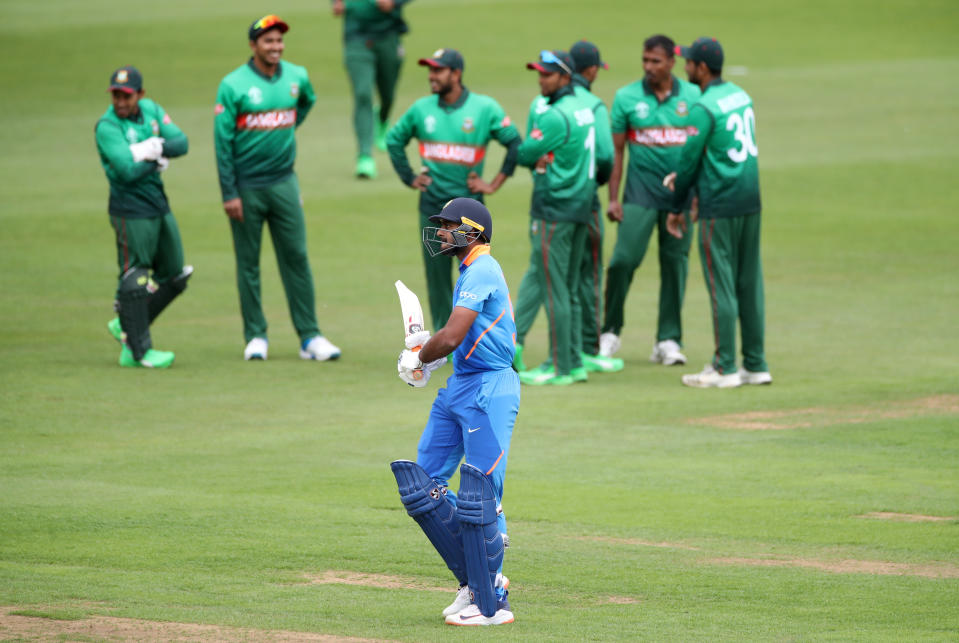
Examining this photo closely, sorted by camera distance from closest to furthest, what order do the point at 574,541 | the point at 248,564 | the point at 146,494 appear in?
1. the point at 248,564
2. the point at 574,541
3. the point at 146,494

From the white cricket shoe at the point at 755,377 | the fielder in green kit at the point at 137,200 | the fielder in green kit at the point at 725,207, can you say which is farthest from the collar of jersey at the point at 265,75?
the white cricket shoe at the point at 755,377

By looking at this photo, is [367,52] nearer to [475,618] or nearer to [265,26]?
[265,26]

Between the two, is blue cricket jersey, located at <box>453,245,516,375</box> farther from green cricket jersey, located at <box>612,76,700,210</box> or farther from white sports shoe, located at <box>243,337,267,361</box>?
green cricket jersey, located at <box>612,76,700,210</box>

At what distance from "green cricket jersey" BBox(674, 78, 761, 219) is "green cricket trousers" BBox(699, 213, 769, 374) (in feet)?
0.42

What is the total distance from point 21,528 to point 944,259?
509 inches

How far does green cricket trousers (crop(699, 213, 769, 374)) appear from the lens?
12445mm

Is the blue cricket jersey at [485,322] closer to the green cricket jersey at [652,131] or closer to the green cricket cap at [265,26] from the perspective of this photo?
the green cricket cap at [265,26]

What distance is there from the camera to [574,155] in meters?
12.6

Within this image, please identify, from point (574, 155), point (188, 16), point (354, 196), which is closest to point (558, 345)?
point (574, 155)

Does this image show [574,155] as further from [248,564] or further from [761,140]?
[761,140]

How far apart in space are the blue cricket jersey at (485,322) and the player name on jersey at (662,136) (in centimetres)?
671

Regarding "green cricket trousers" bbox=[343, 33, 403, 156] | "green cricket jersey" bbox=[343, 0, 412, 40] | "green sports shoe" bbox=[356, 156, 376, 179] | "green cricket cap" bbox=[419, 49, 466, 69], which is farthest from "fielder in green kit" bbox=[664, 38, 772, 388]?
"green sports shoe" bbox=[356, 156, 376, 179]

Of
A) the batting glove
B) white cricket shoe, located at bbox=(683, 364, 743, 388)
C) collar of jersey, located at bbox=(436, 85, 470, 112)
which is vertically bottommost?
white cricket shoe, located at bbox=(683, 364, 743, 388)

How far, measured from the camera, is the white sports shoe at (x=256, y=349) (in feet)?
44.2
